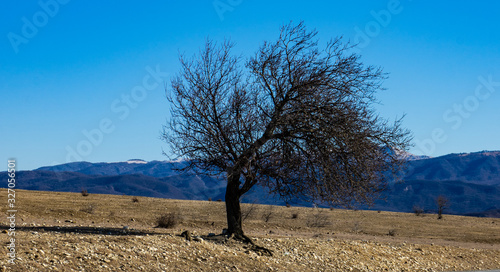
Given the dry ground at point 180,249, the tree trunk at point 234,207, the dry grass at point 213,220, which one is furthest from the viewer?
the dry grass at point 213,220

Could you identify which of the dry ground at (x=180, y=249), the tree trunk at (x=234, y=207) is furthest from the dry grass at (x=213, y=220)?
the tree trunk at (x=234, y=207)

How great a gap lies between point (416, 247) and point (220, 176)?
10140mm

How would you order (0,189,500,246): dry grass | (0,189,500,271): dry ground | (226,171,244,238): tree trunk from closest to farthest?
(0,189,500,271): dry ground, (226,171,244,238): tree trunk, (0,189,500,246): dry grass

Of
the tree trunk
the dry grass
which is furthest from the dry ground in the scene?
the tree trunk

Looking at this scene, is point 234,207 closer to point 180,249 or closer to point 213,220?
point 180,249

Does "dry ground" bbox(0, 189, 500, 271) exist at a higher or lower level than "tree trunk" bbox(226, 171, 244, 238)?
lower

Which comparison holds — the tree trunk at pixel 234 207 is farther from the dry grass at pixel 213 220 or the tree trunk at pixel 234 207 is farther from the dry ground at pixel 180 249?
the dry grass at pixel 213 220

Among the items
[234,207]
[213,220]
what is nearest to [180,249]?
[234,207]

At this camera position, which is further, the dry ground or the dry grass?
the dry grass

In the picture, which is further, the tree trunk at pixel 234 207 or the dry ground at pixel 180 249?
the tree trunk at pixel 234 207

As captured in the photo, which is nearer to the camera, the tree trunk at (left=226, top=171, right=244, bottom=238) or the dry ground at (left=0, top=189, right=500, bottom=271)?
the dry ground at (left=0, top=189, right=500, bottom=271)

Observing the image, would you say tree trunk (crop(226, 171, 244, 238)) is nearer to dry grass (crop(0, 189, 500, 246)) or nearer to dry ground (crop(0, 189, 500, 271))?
dry ground (crop(0, 189, 500, 271))

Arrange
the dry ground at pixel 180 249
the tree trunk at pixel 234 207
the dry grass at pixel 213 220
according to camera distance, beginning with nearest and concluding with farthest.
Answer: the dry ground at pixel 180 249
the tree trunk at pixel 234 207
the dry grass at pixel 213 220

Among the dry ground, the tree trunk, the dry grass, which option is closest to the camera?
the dry ground
